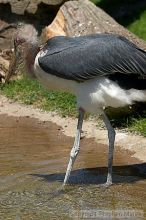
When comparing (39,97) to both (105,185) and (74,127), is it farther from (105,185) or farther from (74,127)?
(105,185)

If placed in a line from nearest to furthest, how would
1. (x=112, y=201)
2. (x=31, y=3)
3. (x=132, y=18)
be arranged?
(x=112, y=201) < (x=31, y=3) < (x=132, y=18)

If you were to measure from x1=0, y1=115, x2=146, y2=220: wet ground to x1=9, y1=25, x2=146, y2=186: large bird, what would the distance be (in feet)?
1.16

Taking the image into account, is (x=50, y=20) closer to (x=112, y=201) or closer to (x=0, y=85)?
(x=0, y=85)


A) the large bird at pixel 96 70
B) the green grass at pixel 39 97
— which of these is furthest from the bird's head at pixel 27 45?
the green grass at pixel 39 97

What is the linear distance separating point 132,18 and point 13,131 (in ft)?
19.4

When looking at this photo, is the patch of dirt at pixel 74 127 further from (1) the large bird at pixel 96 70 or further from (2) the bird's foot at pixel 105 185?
(1) the large bird at pixel 96 70

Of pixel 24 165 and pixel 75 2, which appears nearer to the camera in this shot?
pixel 24 165

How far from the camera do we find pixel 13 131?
27.1 ft

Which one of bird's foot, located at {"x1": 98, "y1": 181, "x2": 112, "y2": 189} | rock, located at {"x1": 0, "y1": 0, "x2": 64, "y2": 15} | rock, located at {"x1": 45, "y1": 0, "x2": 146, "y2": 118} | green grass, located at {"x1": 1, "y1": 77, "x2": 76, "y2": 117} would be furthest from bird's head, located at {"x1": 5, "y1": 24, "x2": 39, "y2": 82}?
rock, located at {"x1": 0, "y1": 0, "x2": 64, "y2": 15}

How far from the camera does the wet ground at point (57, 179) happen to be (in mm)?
5355

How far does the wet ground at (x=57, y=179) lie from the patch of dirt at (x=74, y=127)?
100mm

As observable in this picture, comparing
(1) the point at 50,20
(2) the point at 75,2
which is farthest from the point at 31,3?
(2) the point at 75,2

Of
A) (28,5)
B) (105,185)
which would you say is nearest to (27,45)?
(105,185)

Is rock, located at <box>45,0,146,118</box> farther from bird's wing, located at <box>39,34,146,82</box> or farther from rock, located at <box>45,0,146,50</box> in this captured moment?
bird's wing, located at <box>39,34,146,82</box>
